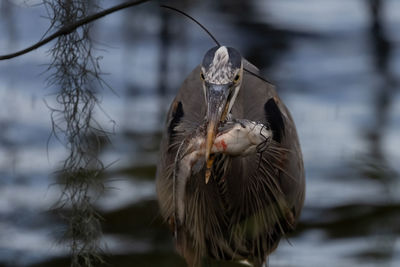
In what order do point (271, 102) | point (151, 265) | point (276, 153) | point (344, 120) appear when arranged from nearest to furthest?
point (276, 153)
point (271, 102)
point (151, 265)
point (344, 120)

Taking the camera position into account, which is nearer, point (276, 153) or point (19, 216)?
point (276, 153)

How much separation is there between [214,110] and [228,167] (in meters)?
0.44

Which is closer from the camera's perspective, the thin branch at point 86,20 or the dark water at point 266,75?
the thin branch at point 86,20

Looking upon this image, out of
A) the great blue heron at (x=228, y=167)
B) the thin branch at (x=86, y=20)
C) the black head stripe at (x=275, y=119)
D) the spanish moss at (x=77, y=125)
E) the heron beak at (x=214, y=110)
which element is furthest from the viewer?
the black head stripe at (x=275, y=119)

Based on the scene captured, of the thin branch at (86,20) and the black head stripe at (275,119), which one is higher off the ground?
the thin branch at (86,20)

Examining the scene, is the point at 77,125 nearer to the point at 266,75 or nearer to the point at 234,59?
the point at 234,59

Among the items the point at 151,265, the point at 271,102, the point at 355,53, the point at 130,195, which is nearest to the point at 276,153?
the point at 271,102

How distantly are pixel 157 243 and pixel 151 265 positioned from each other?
0.92ft

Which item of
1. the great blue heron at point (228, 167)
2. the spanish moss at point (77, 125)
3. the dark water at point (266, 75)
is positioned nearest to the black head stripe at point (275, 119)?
the great blue heron at point (228, 167)

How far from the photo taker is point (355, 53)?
8.12 meters

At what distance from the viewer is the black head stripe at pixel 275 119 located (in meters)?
3.47

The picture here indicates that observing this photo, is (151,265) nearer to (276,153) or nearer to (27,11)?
(276,153)

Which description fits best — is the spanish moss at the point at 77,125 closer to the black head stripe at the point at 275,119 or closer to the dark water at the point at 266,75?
the dark water at the point at 266,75

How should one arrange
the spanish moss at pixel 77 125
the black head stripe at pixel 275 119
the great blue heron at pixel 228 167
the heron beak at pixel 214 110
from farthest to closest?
1. the black head stripe at pixel 275 119
2. the spanish moss at pixel 77 125
3. the great blue heron at pixel 228 167
4. the heron beak at pixel 214 110
